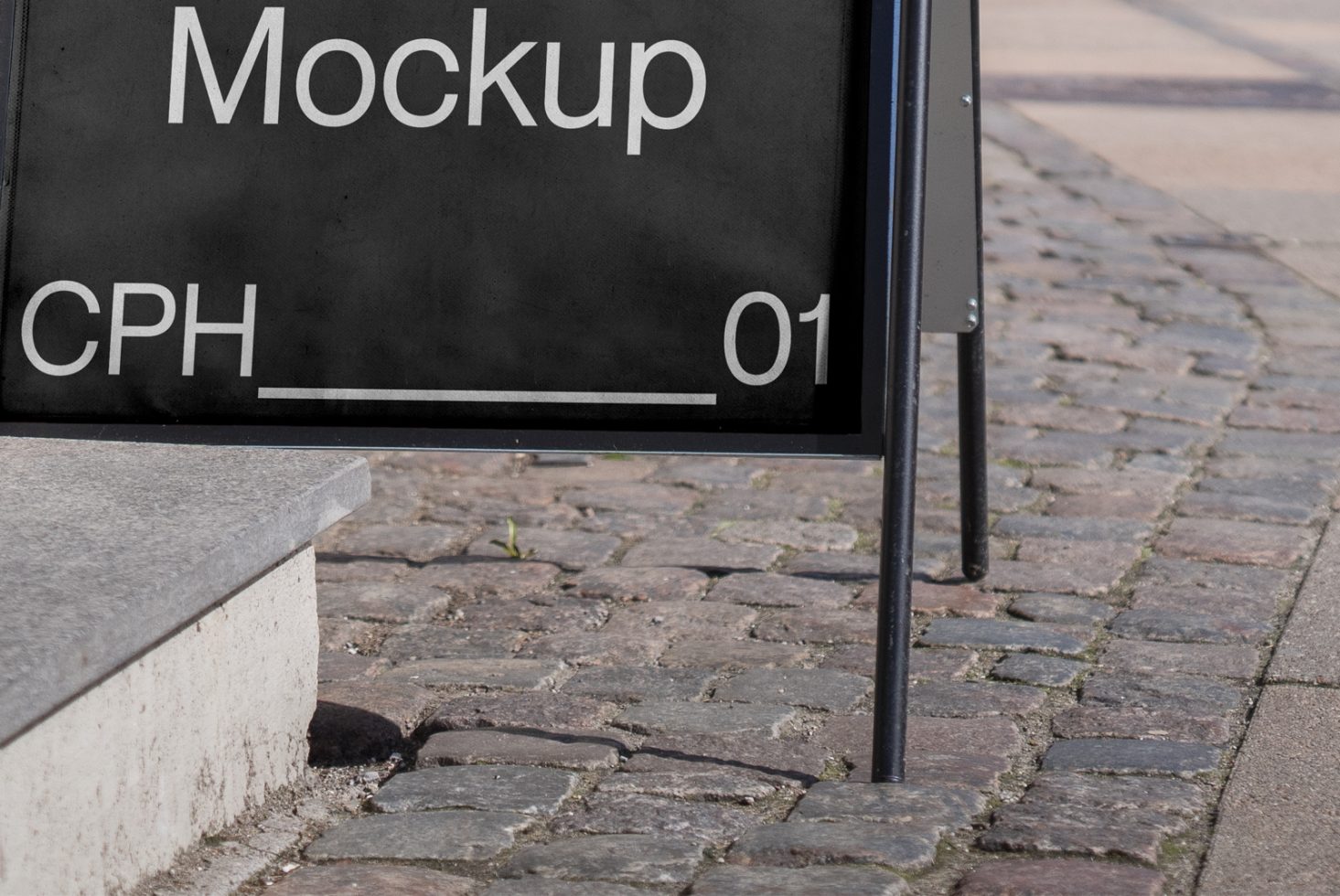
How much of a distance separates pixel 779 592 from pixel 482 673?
2.34 feet

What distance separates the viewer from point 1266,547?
3.94 m

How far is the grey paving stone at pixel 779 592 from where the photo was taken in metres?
3.64

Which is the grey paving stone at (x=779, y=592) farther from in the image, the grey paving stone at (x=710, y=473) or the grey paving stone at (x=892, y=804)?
the grey paving stone at (x=892, y=804)

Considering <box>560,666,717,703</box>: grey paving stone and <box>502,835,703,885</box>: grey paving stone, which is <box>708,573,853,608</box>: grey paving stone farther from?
<box>502,835,703,885</box>: grey paving stone

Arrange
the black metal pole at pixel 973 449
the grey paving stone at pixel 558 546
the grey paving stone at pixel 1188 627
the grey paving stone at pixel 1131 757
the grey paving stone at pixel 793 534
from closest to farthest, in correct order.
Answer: the grey paving stone at pixel 1131 757 < the grey paving stone at pixel 1188 627 < the black metal pole at pixel 973 449 < the grey paving stone at pixel 558 546 < the grey paving stone at pixel 793 534

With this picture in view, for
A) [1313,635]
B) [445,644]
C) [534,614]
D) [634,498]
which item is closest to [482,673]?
[445,644]

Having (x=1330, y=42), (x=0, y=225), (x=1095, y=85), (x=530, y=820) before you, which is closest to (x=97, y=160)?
(x=0, y=225)

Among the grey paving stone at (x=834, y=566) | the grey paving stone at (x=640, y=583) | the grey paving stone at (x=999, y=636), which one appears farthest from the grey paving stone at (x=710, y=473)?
the grey paving stone at (x=999, y=636)

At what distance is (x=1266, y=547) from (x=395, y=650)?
1782mm

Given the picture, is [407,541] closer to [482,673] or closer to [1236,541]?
[482,673]

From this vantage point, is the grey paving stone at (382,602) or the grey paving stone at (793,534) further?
the grey paving stone at (793,534)

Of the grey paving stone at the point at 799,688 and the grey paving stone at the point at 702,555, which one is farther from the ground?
the grey paving stone at the point at 702,555

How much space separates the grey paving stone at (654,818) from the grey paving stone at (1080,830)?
333 mm

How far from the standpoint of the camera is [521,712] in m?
3.02
